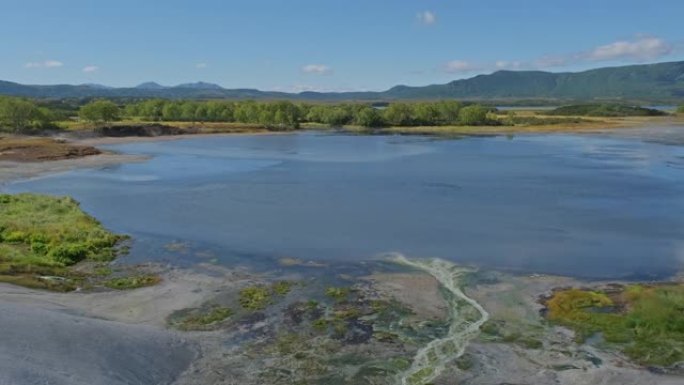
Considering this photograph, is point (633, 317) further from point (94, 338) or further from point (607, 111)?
point (607, 111)

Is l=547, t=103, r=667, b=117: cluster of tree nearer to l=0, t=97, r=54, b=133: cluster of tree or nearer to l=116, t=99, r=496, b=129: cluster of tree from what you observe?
l=116, t=99, r=496, b=129: cluster of tree

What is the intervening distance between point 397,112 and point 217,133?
39550mm

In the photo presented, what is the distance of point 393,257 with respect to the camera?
27.0 meters

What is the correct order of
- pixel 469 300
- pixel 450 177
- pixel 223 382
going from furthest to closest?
pixel 450 177 → pixel 469 300 → pixel 223 382

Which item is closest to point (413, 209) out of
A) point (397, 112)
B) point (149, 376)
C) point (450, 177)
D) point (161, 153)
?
point (450, 177)

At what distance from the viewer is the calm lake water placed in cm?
2791

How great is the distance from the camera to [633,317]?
19.1 m

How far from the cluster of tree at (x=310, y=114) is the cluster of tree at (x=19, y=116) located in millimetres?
40060

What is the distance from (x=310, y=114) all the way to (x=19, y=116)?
196ft

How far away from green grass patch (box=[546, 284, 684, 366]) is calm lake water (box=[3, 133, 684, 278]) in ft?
9.80

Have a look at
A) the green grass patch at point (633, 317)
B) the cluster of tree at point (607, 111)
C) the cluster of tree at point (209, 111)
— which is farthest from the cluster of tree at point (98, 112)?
the cluster of tree at point (607, 111)

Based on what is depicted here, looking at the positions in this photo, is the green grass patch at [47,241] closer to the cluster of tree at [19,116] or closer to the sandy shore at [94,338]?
the sandy shore at [94,338]

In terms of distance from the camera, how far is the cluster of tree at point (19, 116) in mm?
91875

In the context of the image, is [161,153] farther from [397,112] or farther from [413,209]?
[397,112]
